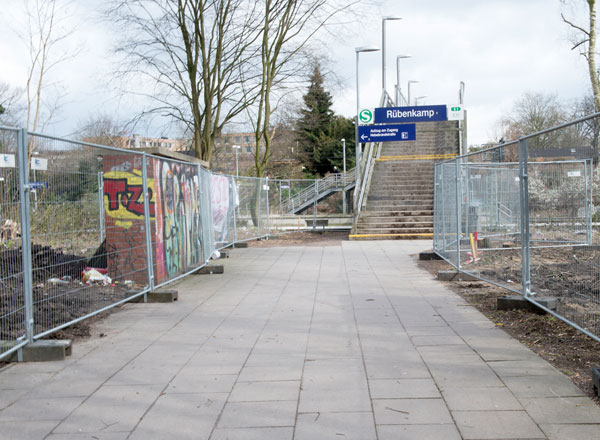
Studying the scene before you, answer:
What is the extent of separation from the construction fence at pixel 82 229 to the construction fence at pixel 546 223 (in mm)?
4436

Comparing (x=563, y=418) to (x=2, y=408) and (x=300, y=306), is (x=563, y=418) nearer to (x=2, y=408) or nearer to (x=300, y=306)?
(x=2, y=408)

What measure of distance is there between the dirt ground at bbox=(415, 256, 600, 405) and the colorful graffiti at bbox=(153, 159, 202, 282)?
435cm

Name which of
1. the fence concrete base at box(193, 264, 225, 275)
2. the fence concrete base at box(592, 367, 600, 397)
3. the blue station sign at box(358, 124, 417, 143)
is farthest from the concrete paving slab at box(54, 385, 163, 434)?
the blue station sign at box(358, 124, 417, 143)

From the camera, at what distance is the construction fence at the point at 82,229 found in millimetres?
4895

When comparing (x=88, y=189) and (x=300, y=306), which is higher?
(x=88, y=189)

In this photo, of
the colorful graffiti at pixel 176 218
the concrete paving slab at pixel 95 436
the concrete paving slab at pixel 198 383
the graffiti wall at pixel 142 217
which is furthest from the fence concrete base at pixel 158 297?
the concrete paving slab at pixel 95 436

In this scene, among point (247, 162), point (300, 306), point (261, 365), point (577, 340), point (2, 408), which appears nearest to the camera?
point (2, 408)

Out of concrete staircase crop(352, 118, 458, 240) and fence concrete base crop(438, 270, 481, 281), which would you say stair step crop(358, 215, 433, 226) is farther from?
fence concrete base crop(438, 270, 481, 281)

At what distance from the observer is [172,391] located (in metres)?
4.21

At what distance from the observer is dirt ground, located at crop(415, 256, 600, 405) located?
14.6 feet

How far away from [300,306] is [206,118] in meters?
12.6

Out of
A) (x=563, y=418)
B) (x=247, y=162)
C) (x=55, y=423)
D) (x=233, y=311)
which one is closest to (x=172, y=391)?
(x=55, y=423)

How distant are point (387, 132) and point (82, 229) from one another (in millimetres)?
16058

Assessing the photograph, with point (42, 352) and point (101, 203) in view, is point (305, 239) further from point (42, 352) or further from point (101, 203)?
point (42, 352)
